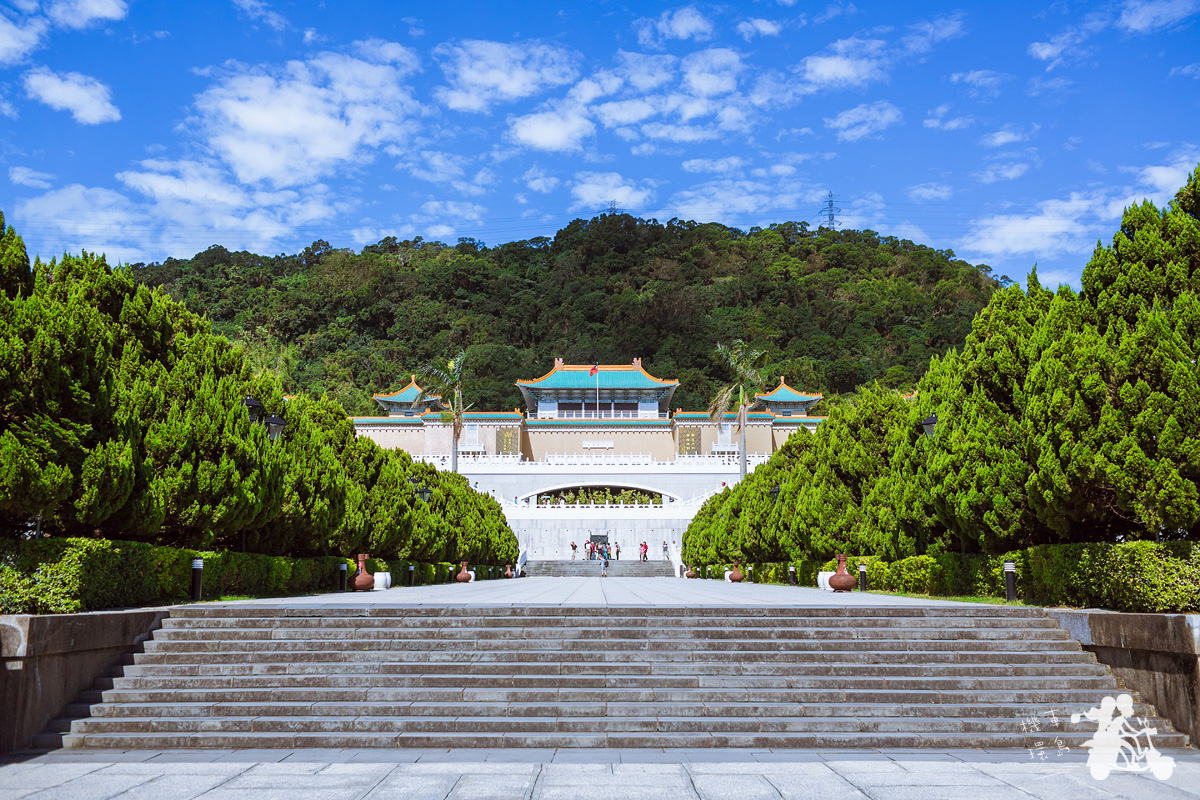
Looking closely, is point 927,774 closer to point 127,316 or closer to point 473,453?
point 127,316

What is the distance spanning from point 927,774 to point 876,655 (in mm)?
2004

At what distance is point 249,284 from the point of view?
2734 inches

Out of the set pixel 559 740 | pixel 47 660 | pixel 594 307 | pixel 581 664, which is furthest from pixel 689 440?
pixel 47 660

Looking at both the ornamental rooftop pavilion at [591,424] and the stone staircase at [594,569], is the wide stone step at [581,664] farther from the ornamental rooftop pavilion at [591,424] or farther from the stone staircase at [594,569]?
the ornamental rooftop pavilion at [591,424]

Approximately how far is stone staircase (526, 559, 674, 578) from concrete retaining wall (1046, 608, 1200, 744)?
26141 millimetres

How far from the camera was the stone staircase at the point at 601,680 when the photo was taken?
6.24m

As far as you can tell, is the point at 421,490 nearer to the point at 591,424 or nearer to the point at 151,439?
the point at 151,439

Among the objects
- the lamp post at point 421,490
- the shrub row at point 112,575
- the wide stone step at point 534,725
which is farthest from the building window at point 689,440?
the wide stone step at point 534,725

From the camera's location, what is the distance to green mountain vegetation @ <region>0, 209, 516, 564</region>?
23.2ft

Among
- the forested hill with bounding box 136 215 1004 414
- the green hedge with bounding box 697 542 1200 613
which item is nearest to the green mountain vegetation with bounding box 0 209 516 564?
the green hedge with bounding box 697 542 1200 613

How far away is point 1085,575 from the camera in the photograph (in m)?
7.97

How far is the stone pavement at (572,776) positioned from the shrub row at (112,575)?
1.38 m

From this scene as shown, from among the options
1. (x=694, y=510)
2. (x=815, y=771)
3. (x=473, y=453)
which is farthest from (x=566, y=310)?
(x=815, y=771)

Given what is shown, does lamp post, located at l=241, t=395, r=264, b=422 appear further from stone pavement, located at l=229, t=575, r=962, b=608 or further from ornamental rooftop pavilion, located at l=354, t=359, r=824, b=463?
ornamental rooftop pavilion, located at l=354, t=359, r=824, b=463
